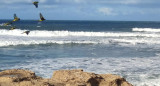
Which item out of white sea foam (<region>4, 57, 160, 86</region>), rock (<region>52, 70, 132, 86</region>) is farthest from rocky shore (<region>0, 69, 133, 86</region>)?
white sea foam (<region>4, 57, 160, 86</region>)

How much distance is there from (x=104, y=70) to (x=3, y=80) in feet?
28.3

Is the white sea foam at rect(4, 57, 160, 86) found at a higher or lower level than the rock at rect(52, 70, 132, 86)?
lower

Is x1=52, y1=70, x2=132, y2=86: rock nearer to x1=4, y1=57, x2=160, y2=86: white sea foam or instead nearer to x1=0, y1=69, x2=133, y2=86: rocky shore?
x1=0, y1=69, x2=133, y2=86: rocky shore

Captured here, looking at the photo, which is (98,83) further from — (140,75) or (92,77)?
(140,75)

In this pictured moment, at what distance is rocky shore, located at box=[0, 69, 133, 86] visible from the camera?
142 inches

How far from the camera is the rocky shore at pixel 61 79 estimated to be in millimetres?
3598

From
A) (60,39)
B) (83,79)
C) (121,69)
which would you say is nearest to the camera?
(83,79)

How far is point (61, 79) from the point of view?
402cm

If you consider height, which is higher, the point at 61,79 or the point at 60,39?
the point at 61,79

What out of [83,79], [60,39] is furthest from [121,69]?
[60,39]

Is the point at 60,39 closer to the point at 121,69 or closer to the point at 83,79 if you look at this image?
the point at 121,69

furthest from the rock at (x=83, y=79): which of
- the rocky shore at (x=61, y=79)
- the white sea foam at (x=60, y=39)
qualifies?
the white sea foam at (x=60, y=39)

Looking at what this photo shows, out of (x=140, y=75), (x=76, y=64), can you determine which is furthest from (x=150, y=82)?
(x=76, y=64)

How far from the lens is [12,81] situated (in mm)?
3613
